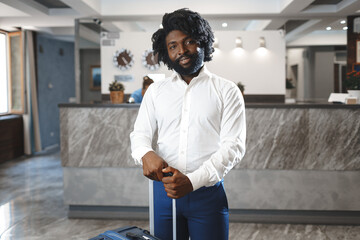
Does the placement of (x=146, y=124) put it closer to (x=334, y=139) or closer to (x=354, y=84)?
(x=334, y=139)

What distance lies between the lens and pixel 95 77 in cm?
612

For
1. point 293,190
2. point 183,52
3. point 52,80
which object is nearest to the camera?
point 183,52

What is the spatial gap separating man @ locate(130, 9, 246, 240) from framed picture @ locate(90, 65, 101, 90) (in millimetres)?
4809

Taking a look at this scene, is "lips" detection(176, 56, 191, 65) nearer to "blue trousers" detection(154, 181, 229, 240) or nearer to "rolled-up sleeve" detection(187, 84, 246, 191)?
"rolled-up sleeve" detection(187, 84, 246, 191)

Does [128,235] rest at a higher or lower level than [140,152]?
lower

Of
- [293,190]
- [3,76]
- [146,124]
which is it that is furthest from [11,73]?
[146,124]

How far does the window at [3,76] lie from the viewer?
7230 mm

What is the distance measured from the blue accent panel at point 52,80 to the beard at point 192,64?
728 centimetres

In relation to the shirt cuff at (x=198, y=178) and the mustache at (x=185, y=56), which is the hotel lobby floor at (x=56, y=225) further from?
the mustache at (x=185, y=56)

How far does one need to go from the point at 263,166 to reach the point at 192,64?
2452mm

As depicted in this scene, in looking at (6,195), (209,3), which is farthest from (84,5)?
(6,195)

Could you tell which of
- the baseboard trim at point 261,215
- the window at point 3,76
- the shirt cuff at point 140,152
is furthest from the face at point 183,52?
the window at point 3,76

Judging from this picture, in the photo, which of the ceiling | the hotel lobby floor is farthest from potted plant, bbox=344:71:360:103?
the ceiling

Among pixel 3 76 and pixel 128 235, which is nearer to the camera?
pixel 128 235
